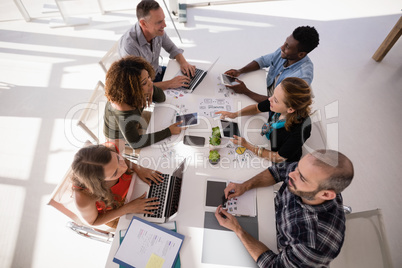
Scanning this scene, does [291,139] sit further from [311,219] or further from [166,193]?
[166,193]

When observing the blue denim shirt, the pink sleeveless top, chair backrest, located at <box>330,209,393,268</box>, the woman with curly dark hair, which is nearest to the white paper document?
the pink sleeveless top

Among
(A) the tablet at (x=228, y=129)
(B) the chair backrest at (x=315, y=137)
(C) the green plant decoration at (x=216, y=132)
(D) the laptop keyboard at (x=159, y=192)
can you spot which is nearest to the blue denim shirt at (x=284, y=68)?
(B) the chair backrest at (x=315, y=137)

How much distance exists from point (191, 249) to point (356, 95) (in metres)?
3.11

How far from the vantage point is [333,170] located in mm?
1257

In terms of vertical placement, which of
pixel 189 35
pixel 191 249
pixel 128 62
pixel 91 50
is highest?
pixel 189 35

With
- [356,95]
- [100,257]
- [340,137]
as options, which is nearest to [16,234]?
[100,257]

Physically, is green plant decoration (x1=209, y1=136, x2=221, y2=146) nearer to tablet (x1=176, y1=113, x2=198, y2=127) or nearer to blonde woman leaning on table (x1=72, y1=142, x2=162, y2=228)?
tablet (x1=176, y1=113, x2=198, y2=127)

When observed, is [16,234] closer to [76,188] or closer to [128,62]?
[76,188]

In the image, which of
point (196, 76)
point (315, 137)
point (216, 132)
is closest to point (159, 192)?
point (216, 132)

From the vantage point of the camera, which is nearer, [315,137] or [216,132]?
[216,132]

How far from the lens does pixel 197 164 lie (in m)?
1.73

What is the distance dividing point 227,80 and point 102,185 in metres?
1.40

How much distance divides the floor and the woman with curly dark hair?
1.17 m

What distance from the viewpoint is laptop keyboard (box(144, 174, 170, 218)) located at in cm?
152
